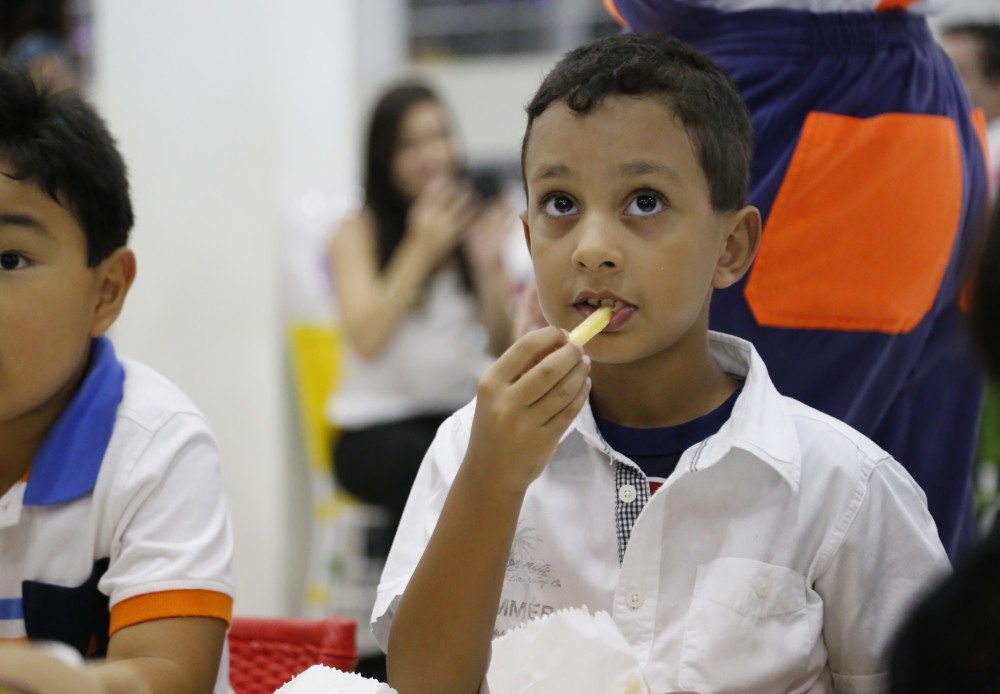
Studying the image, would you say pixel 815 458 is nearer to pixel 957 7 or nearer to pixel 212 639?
pixel 212 639

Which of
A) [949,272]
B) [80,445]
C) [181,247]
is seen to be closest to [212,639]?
[80,445]

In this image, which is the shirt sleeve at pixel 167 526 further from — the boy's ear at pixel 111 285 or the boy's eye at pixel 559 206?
the boy's eye at pixel 559 206

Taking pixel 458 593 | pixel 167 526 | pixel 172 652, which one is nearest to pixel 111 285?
pixel 167 526

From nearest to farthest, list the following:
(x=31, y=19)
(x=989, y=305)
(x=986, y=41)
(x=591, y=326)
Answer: (x=989, y=305)
(x=591, y=326)
(x=986, y=41)
(x=31, y=19)

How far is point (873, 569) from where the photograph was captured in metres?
0.91

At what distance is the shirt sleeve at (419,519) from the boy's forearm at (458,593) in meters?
0.05

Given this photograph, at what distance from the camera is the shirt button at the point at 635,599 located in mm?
926

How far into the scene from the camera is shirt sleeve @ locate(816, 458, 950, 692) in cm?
90

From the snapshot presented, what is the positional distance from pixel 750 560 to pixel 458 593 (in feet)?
0.73

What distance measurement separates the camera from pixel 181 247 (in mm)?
2797

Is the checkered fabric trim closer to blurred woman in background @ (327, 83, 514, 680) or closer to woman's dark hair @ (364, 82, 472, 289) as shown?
blurred woman in background @ (327, 83, 514, 680)

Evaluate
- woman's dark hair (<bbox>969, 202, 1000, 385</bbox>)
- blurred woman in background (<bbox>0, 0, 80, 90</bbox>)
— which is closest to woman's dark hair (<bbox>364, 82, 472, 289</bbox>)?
blurred woman in background (<bbox>0, 0, 80, 90</bbox>)

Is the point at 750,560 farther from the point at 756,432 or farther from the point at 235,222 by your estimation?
the point at 235,222

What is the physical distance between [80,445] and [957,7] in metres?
4.77
